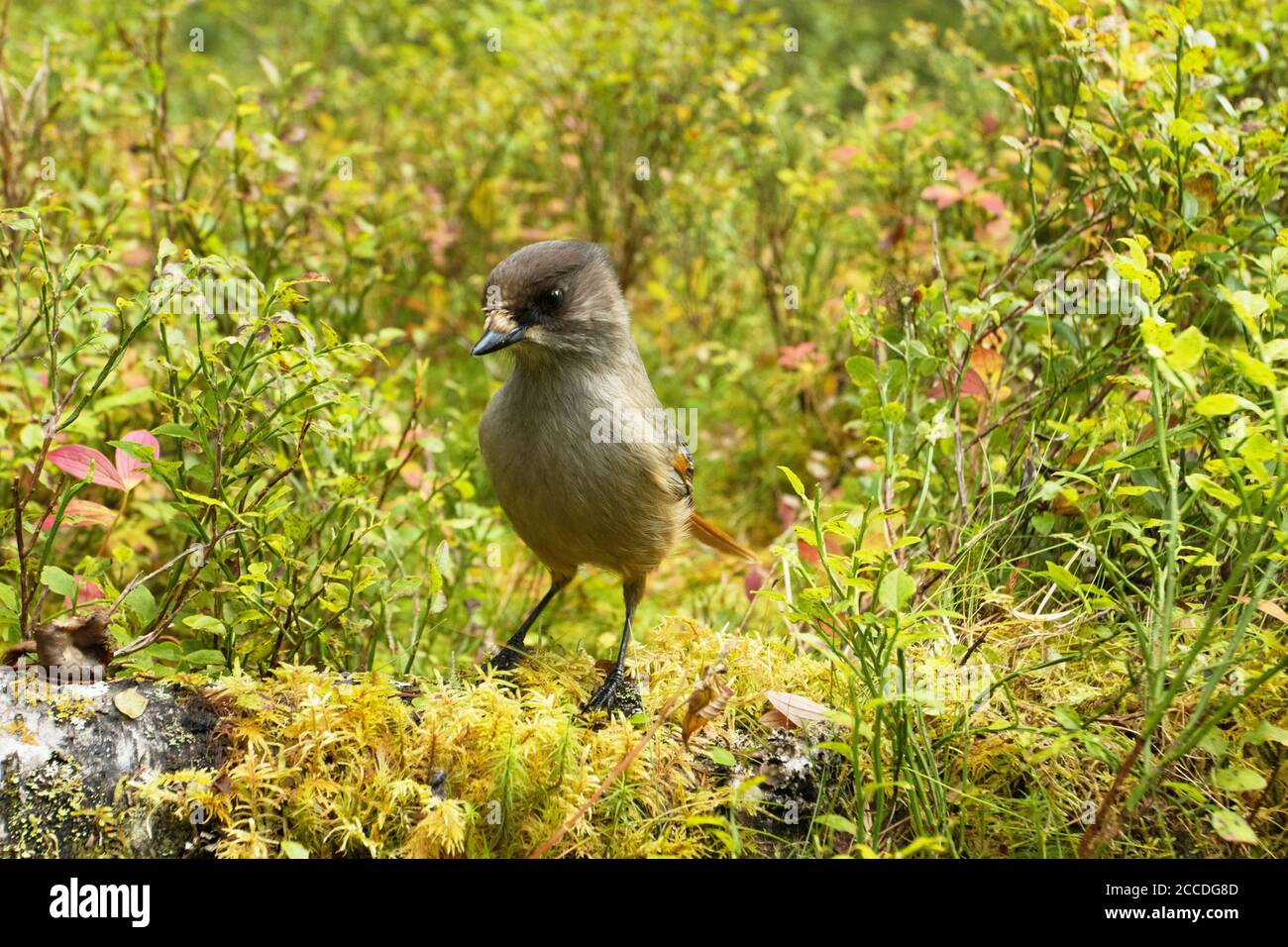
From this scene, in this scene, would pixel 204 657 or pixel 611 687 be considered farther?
pixel 611 687

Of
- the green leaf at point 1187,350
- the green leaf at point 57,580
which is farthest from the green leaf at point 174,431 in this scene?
the green leaf at point 1187,350

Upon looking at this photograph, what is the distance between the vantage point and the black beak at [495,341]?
2876 millimetres

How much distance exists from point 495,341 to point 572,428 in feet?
1.09

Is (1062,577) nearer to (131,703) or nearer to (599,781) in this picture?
(599,781)

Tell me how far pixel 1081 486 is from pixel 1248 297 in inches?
44.0

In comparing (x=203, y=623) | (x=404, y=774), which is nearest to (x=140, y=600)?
(x=203, y=623)

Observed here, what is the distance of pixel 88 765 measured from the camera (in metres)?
2.27

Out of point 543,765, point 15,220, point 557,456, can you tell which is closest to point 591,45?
point 557,456

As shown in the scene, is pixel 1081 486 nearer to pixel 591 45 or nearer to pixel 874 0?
pixel 591 45

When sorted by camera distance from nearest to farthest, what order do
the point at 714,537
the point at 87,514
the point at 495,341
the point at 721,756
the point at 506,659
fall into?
the point at 721,756, the point at 87,514, the point at 495,341, the point at 506,659, the point at 714,537

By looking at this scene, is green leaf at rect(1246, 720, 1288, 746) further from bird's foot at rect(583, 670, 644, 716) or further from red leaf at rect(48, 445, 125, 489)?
red leaf at rect(48, 445, 125, 489)

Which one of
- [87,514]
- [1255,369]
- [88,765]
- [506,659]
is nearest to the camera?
[1255,369]

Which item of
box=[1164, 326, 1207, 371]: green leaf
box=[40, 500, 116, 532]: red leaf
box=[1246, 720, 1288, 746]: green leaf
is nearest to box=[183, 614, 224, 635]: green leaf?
box=[40, 500, 116, 532]: red leaf
